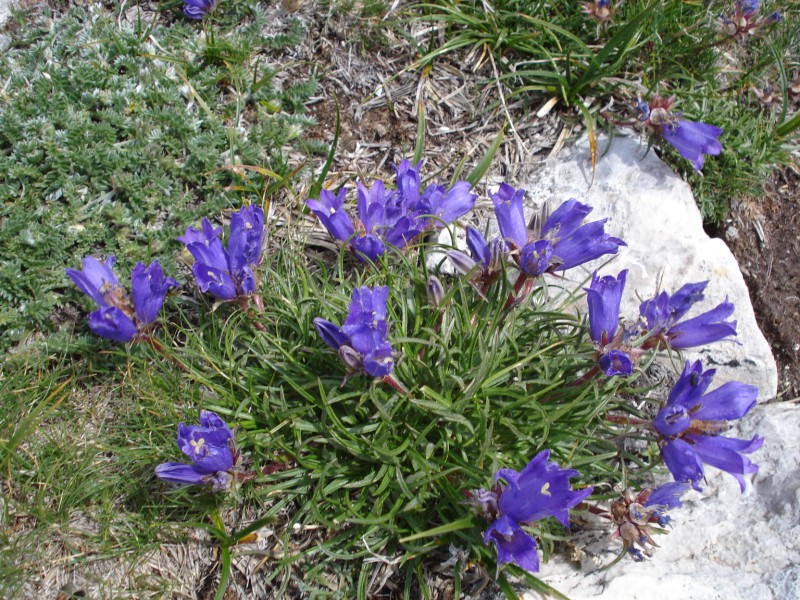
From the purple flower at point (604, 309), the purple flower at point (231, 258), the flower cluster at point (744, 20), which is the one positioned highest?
the flower cluster at point (744, 20)

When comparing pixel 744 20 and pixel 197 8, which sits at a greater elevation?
pixel 744 20

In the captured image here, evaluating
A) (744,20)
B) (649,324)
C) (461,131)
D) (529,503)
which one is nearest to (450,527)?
(529,503)

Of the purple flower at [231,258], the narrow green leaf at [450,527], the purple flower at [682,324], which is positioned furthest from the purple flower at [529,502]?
the purple flower at [231,258]

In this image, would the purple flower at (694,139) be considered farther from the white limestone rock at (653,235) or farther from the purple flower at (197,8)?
the purple flower at (197,8)

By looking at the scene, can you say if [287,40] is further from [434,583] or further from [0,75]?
[434,583]

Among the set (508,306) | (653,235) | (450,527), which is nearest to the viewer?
(450,527)

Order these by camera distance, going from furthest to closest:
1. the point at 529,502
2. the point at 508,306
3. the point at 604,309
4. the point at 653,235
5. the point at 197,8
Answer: the point at 197,8 < the point at 653,235 < the point at 508,306 < the point at 604,309 < the point at 529,502

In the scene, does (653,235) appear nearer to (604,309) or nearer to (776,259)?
(776,259)
